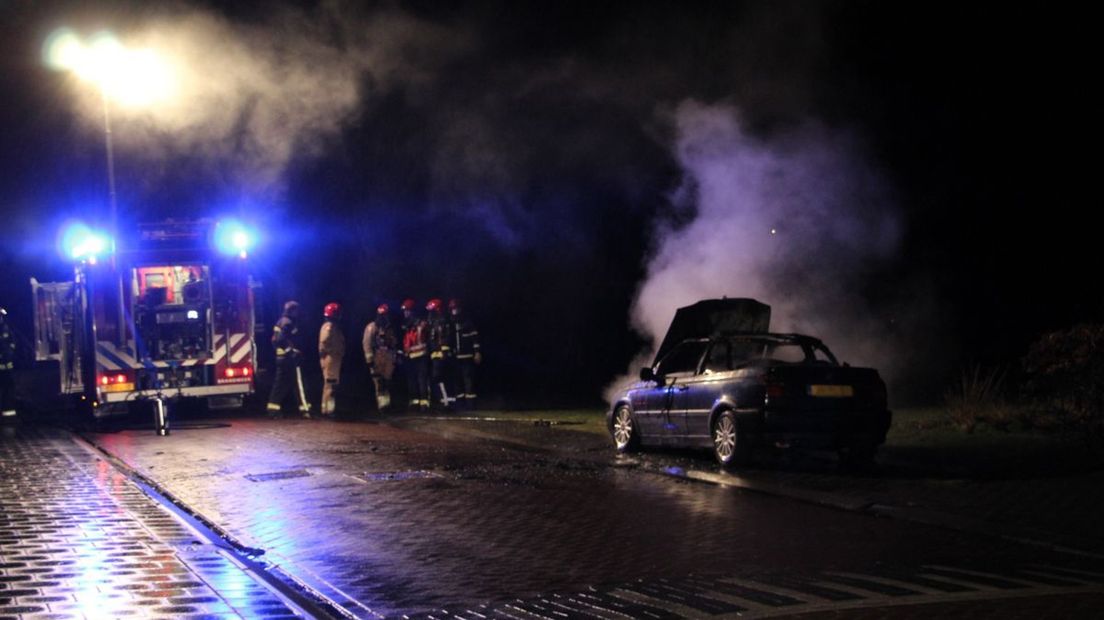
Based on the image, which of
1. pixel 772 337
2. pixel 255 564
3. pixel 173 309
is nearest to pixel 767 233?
pixel 772 337

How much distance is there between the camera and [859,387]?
1273 centimetres

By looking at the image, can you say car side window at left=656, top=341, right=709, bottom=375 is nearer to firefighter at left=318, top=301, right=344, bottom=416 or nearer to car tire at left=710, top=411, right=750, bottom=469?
car tire at left=710, top=411, right=750, bottom=469

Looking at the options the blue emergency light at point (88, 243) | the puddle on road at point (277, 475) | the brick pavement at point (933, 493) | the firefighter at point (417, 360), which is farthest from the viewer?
the firefighter at point (417, 360)

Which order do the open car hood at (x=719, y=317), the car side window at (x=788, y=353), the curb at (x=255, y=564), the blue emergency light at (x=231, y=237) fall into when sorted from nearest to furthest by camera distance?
the curb at (x=255, y=564) < the car side window at (x=788, y=353) < the open car hood at (x=719, y=317) < the blue emergency light at (x=231, y=237)

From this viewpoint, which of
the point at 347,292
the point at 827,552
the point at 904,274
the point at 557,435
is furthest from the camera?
the point at 347,292

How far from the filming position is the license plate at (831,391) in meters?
12.6

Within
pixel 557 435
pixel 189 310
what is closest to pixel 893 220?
pixel 557 435

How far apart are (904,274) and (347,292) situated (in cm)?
1642

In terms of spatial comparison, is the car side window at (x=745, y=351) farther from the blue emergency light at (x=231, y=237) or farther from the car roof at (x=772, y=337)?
the blue emergency light at (x=231, y=237)


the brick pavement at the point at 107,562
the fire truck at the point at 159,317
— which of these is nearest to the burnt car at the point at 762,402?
the brick pavement at the point at 107,562

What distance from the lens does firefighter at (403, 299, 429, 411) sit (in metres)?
22.3

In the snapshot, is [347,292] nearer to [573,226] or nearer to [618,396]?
[573,226]

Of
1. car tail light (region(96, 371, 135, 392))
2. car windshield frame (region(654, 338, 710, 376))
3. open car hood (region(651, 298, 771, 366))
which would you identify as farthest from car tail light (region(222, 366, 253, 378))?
car windshield frame (region(654, 338, 710, 376))

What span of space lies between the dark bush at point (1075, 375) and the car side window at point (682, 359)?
3763 millimetres
